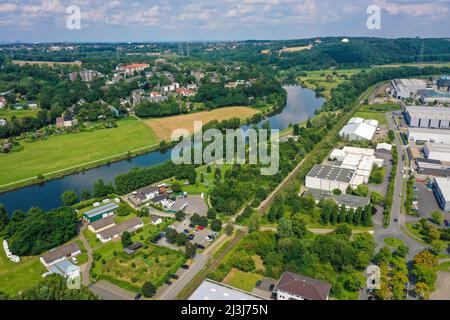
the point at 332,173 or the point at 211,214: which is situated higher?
the point at 332,173

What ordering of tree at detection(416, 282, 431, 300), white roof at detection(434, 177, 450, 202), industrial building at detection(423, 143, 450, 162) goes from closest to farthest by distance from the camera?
tree at detection(416, 282, 431, 300) < white roof at detection(434, 177, 450, 202) < industrial building at detection(423, 143, 450, 162)

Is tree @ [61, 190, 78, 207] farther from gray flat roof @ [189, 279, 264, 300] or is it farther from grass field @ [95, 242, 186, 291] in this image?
gray flat roof @ [189, 279, 264, 300]

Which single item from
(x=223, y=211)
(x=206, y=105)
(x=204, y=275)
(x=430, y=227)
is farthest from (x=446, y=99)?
(x=204, y=275)

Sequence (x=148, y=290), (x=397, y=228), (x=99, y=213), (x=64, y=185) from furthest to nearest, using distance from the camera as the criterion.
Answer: (x=64, y=185) < (x=99, y=213) < (x=397, y=228) < (x=148, y=290)

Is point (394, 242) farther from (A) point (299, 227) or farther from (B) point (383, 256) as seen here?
(A) point (299, 227)

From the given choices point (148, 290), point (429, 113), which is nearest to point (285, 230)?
point (148, 290)

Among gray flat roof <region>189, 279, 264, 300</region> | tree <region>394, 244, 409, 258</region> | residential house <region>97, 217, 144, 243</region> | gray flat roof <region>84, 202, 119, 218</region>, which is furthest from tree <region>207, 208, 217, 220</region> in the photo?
tree <region>394, 244, 409, 258</region>
